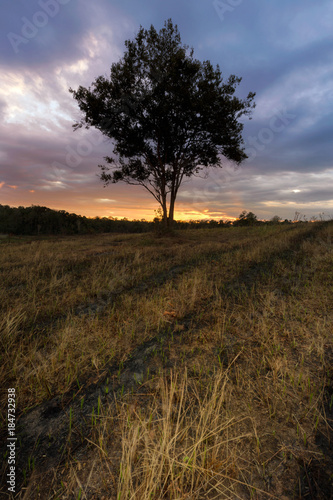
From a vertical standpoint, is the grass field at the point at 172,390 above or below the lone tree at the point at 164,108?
below

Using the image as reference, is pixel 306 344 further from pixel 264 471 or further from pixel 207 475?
pixel 207 475

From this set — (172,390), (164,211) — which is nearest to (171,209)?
(164,211)

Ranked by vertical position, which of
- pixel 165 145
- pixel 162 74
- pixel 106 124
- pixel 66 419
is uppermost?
pixel 162 74

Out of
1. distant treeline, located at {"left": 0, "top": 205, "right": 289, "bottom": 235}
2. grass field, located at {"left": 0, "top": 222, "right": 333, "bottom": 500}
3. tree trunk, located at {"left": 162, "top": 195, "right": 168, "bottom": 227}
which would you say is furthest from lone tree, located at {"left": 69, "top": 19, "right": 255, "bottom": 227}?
grass field, located at {"left": 0, "top": 222, "right": 333, "bottom": 500}

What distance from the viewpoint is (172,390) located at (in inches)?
81.6

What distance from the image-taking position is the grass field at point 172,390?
1543mm

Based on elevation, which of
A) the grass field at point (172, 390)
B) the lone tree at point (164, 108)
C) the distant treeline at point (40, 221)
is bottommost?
the grass field at point (172, 390)

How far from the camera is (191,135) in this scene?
17.5 meters

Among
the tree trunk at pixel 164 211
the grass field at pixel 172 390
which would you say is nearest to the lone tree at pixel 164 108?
the tree trunk at pixel 164 211

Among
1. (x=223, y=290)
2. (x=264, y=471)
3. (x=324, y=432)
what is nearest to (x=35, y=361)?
(x=264, y=471)

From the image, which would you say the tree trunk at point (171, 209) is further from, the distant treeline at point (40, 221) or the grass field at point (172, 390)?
the grass field at point (172, 390)

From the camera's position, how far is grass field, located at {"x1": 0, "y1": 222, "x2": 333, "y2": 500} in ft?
5.06

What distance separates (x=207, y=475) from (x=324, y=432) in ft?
3.59

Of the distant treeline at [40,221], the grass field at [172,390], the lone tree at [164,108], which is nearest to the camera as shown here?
the grass field at [172,390]
